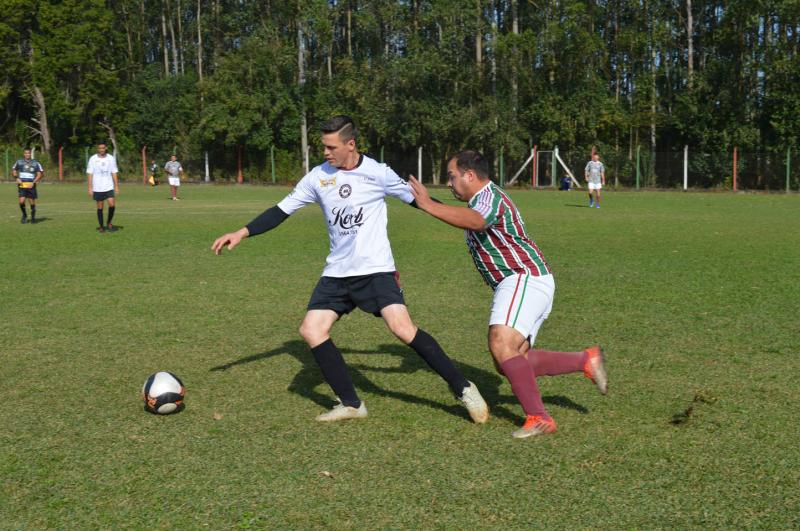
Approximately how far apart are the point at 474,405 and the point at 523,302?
722 mm

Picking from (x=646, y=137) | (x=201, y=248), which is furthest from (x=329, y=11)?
(x=201, y=248)

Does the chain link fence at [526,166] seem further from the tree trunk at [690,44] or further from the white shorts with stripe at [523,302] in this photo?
the white shorts with stripe at [523,302]

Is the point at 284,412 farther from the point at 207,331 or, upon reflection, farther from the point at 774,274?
the point at 774,274

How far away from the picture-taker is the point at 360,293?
5727mm

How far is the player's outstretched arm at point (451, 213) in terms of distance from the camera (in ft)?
16.7

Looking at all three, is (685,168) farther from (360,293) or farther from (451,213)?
(451,213)

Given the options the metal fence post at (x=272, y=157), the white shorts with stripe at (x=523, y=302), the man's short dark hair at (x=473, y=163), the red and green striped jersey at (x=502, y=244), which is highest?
the metal fence post at (x=272, y=157)

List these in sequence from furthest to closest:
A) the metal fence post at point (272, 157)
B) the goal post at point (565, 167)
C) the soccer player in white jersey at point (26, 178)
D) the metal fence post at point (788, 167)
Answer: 1. the metal fence post at point (272, 157)
2. the goal post at point (565, 167)
3. the metal fence post at point (788, 167)
4. the soccer player in white jersey at point (26, 178)

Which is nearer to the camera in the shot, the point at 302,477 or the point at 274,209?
the point at 302,477

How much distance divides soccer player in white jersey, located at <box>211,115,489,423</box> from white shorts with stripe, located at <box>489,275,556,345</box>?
54cm

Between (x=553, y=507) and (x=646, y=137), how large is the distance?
1845 inches

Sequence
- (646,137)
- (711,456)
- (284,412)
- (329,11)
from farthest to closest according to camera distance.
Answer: (329,11) → (646,137) → (284,412) → (711,456)

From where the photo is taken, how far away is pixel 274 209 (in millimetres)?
6023

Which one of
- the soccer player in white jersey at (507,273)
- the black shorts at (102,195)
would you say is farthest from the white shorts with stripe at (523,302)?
the black shorts at (102,195)
